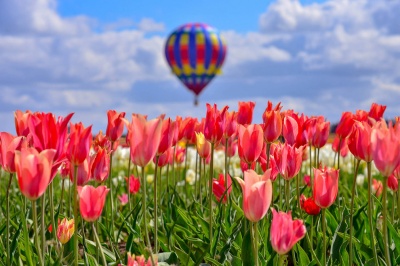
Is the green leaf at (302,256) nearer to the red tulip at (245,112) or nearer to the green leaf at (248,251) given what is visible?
the green leaf at (248,251)

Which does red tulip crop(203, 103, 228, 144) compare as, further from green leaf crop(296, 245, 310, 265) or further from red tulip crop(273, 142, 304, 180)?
green leaf crop(296, 245, 310, 265)

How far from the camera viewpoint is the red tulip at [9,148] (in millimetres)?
2889

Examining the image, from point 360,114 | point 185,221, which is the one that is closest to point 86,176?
point 185,221

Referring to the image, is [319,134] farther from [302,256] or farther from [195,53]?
[195,53]

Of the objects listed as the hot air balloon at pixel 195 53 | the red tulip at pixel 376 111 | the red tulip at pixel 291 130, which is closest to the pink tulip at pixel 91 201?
the red tulip at pixel 291 130

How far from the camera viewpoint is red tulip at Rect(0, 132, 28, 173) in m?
2.89

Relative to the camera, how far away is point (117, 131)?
13.1ft

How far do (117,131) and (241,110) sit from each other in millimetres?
977

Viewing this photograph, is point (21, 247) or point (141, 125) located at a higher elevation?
point (141, 125)

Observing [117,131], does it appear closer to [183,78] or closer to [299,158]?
[299,158]

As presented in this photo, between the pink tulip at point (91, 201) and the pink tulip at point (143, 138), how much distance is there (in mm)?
193

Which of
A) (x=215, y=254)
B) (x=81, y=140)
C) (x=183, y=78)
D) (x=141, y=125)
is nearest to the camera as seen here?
(x=141, y=125)

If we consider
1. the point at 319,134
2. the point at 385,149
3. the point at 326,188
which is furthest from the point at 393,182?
the point at 385,149

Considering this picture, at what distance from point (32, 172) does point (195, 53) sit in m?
38.6
